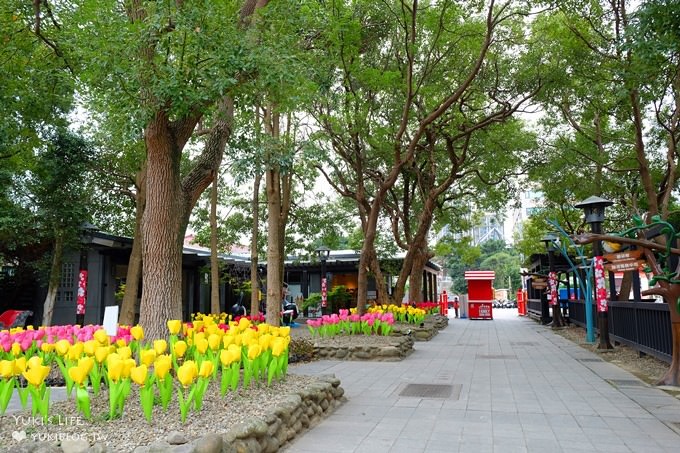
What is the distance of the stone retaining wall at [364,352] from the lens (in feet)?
30.7

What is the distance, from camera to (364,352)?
373 inches

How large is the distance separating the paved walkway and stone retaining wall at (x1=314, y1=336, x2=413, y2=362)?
413 mm

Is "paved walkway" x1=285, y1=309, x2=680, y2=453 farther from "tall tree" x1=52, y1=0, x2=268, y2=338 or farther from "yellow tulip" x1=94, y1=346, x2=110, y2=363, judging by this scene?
"tall tree" x1=52, y1=0, x2=268, y2=338

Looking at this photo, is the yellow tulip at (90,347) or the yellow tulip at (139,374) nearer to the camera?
the yellow tulip at (139,374)

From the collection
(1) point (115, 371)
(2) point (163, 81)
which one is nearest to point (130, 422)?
(1) point (115, 371)

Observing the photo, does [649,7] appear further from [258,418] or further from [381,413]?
[258,418]

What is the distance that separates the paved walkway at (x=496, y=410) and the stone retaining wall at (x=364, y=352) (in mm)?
413

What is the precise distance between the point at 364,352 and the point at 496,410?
14.6 ft

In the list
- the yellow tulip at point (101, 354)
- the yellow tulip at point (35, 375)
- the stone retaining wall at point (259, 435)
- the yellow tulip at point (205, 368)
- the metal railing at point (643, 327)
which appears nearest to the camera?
the stone retaining wall at point (259, 435)

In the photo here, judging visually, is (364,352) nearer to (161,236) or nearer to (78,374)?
(161,236)

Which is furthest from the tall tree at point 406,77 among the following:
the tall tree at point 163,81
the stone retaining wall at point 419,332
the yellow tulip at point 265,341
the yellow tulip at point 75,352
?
the yellow tulip at point 75,352

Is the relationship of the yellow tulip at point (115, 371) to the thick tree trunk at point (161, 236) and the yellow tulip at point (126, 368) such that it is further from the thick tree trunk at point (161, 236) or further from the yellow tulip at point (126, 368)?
the thick tree trunk at point (161, 236)

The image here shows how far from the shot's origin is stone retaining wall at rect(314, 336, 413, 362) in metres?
9.34

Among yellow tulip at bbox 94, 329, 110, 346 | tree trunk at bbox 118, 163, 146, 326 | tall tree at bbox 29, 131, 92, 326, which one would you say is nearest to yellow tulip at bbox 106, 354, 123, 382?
yellow tulip at bbox 94, 329, 110, 346
